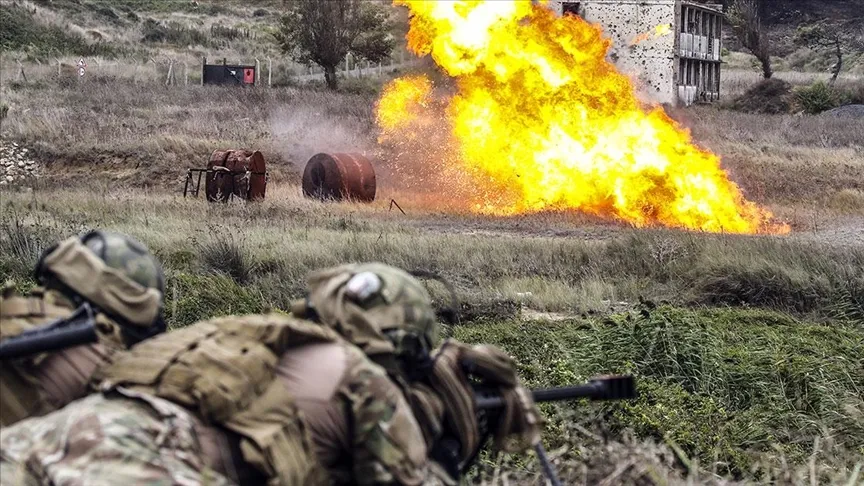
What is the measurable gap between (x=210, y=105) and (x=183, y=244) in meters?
19.0

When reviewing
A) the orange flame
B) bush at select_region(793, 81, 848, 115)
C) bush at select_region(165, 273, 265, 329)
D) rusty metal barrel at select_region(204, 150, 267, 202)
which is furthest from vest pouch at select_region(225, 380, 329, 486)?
bush at select_region(793, 81, 848, 115)

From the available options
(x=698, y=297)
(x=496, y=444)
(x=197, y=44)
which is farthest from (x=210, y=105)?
(x=496, y=444)

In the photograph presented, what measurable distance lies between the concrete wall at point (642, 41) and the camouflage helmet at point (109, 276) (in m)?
29.8

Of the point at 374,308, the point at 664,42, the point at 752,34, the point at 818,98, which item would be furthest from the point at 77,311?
the point at 752,34

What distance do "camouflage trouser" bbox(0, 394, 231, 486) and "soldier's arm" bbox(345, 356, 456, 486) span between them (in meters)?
0.46

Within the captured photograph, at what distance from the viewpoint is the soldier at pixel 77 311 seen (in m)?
3.78

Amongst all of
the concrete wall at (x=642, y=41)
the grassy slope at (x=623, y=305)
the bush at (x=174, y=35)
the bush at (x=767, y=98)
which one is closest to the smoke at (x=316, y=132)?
the concrete wall at (x=642, y=41)

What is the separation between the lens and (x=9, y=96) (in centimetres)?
3259

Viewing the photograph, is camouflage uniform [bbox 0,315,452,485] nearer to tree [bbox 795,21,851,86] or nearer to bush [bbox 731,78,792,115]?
bush [bbox 731,78,792,115]

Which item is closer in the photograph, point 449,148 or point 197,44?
point 449,148


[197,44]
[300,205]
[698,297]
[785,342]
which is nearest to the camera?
[785,342]

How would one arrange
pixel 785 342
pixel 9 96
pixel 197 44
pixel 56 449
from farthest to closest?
pixel 197 44 → pixel 9 96 → pixel 785 342 → pixel 56 449

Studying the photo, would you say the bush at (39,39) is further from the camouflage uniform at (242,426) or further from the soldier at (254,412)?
the camouflage uniform at (242,426)

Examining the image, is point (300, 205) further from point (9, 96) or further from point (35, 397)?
point (35, 397)
